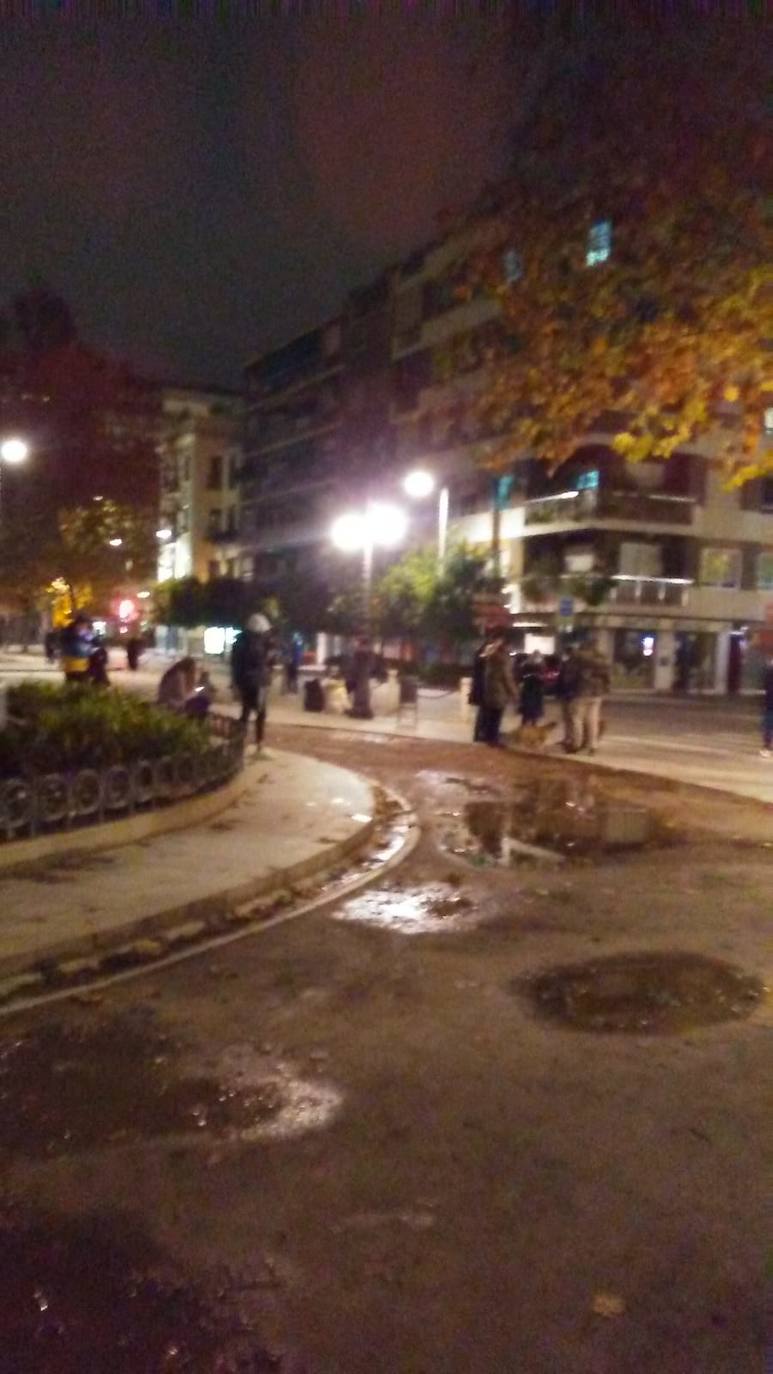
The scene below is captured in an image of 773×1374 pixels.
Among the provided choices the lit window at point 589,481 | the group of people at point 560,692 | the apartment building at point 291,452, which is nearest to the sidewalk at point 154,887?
the group of people at point 560,692

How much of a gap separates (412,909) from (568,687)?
11002 millimetres

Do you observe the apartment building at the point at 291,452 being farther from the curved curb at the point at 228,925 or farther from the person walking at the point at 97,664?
the curved curb at the point at 228,925

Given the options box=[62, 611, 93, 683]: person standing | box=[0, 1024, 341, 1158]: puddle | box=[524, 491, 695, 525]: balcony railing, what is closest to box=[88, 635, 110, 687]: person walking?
box=[62, 611, 93, 683]: person standing

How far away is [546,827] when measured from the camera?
13.2 metres

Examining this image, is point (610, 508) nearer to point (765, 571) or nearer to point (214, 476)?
point (765, 571)

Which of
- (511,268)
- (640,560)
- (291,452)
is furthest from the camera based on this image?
(291,452)

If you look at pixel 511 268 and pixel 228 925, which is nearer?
pixel 228 925

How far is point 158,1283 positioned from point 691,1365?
5.11ft

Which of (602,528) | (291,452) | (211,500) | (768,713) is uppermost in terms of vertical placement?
(291,452)

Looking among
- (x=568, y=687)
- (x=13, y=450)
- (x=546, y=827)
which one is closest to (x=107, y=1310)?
(x=546, y=827)

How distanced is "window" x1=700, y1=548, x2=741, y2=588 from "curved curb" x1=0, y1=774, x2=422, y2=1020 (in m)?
37.6

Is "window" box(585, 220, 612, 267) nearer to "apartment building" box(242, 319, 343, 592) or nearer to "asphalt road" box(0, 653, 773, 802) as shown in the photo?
"asphalt road" box(0, 653, 773, 802)

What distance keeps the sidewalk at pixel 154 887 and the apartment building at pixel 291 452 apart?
53.0 m

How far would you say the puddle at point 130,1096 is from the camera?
5.03 m
